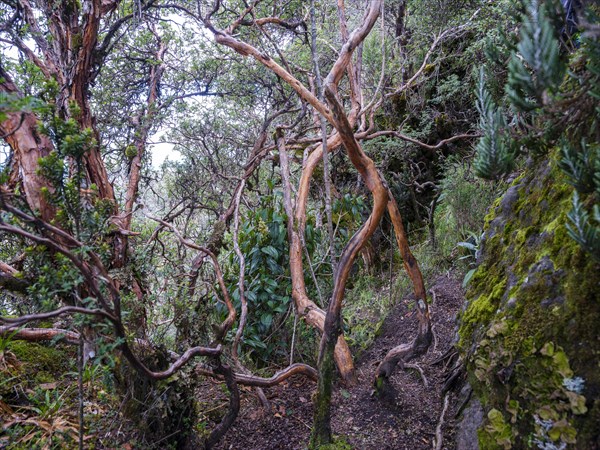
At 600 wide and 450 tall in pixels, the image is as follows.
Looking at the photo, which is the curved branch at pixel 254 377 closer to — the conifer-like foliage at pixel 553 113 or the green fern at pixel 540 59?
the conifer-like foliage at pixel 553 113

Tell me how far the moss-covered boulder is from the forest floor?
0.73 meters

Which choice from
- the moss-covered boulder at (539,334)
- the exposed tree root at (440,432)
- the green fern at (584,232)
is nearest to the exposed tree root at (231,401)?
the exposed tree root at (440,432)

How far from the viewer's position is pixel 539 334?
4.09ft

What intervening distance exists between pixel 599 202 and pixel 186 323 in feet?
6.43

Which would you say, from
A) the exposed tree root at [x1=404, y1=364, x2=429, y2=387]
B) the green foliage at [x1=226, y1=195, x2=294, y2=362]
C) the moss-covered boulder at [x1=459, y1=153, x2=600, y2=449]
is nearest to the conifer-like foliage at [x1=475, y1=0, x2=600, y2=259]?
the moss-covered boulder at [x1=459, y1=153, x2=600, y2=449]

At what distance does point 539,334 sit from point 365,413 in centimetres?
151

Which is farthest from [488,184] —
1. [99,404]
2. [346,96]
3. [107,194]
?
[99,404]

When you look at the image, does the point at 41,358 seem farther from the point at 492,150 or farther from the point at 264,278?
the point at 492,150

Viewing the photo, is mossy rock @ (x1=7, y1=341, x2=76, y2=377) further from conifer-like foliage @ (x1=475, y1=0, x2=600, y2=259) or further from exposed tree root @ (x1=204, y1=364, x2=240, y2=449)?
conifer-like foliage @ (x1=475, y1=0, x2=600, y2=259)

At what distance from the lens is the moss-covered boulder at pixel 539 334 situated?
108 cm

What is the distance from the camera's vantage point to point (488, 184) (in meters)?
4.41

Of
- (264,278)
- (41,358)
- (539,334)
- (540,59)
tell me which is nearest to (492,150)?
(540,59)

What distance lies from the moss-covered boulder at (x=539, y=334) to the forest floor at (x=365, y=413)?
726mm

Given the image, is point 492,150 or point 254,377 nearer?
point 492,150
